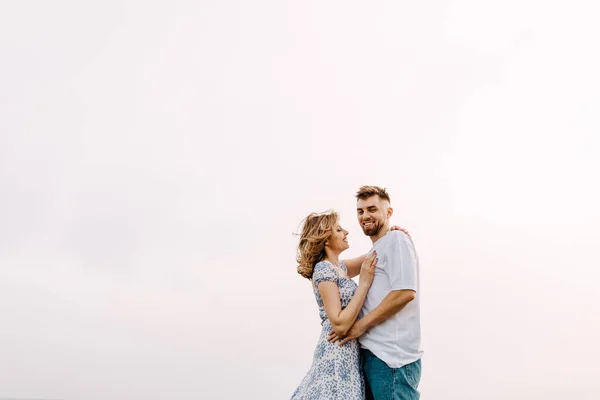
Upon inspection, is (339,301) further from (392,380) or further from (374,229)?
(392,380)

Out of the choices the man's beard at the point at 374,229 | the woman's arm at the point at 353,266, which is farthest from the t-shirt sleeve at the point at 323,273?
the woman's arm at the point at 353,266

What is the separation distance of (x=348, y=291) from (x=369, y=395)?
1.13 metres

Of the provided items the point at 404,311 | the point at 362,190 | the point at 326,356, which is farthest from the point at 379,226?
the point at 326,356

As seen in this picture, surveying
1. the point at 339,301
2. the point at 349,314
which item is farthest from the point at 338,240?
the point at 349,314

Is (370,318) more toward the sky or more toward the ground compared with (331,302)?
more toward the ground

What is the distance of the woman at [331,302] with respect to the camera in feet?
22.7

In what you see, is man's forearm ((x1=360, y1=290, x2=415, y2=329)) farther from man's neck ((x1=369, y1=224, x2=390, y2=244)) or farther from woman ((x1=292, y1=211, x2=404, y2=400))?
man's neck ((x1=369, y1=224, x2=390, y2=244))

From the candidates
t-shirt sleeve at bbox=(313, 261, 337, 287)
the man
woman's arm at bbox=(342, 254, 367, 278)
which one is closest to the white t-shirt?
the man

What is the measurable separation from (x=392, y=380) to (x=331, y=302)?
3.41ft

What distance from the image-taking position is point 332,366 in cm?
703

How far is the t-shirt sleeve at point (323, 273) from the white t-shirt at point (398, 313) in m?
0.46

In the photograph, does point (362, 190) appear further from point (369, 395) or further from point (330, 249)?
point (369, 395)

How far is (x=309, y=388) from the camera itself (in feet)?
23.3

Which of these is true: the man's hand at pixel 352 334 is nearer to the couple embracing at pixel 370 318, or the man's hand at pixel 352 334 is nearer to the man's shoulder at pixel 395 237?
the couple embracing at pixel 370 318
